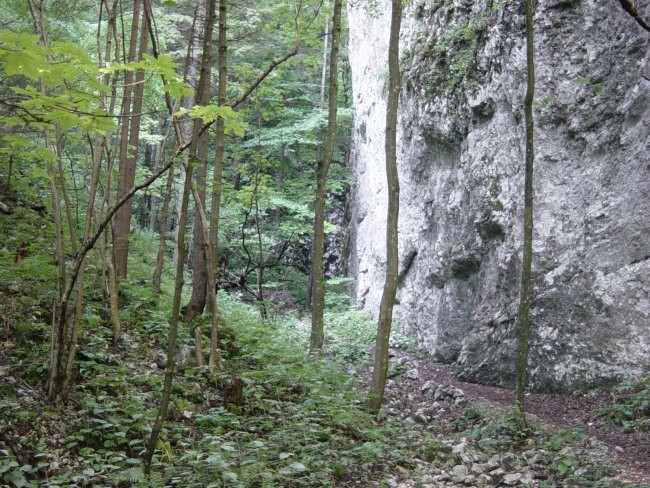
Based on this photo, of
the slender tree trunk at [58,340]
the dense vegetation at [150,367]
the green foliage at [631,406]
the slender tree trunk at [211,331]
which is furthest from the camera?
the green foliage at [631,406]

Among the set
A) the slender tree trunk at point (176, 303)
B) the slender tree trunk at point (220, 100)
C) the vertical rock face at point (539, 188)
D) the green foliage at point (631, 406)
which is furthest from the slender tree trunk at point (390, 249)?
the slender tree trunk at point (176, 303)

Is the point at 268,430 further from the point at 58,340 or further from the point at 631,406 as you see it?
the point at 631,406

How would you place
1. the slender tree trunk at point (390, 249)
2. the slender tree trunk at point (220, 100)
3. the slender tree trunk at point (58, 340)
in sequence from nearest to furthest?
1. the slender tree trunk at point (58, 340)
2. the slender tree trunk at point (220, 100)
3. the slender tree trunk at point (390, 249)

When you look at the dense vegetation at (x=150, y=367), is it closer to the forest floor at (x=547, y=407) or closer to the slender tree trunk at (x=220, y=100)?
the slender tree trunk at (x=220, y=100)

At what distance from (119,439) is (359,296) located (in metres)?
15.7

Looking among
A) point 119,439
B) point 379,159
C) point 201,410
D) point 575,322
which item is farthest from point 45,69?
point 379,159

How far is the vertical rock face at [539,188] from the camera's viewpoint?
8.80 meters

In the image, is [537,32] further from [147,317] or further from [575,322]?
[147,317]

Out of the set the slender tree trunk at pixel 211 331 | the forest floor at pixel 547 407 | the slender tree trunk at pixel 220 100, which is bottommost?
the forest floor at pixel 547 407

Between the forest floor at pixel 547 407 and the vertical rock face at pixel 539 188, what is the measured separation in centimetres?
45

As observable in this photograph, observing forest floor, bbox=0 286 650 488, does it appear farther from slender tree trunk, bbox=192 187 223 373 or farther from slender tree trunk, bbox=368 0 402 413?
slender tree trunk, bbox=368 0 402 413

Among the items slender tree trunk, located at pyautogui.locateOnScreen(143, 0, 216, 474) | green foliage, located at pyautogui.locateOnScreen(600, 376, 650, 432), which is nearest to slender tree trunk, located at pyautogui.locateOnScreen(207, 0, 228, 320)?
slender tree trunk, located at pyautogui.locateOnScreen(143, 0, 216, 474)

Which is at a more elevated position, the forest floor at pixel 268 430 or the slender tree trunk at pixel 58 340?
the slender tree trunk at pixel 58 340

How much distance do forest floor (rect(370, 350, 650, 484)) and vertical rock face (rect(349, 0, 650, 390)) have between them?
0.45 m
